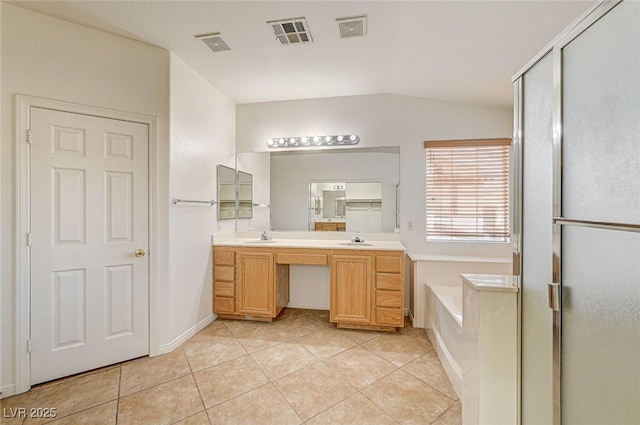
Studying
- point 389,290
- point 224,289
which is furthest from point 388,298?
point 224,289

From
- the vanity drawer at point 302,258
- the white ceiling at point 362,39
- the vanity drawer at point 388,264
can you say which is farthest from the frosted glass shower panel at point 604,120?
the vanity drawer at point 302,258

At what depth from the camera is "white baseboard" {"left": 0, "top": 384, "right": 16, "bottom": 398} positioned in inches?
70.7

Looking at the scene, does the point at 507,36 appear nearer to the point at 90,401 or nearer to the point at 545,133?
the point at 545,133

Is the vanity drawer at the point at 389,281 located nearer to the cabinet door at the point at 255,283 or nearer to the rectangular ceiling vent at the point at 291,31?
A: the cabinet door at the point at 255,283

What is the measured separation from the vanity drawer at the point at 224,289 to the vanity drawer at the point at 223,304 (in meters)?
0.04

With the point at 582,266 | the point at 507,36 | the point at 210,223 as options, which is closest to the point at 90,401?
the point at 210,223

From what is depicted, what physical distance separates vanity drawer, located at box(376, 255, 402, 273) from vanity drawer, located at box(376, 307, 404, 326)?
38 cm

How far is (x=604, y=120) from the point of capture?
0.86 metres

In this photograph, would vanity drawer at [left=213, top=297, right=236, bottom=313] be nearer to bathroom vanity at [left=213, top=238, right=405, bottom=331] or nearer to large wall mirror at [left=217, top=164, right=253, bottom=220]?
bathroom vanity at [left=213, top=238, right=405, bottom=331]

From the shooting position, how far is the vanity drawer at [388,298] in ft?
8.84

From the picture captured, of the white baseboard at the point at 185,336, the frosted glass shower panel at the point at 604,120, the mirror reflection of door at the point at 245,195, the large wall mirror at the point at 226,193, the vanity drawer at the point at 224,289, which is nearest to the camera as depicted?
the frosted glass shower panel at the point at 604,120

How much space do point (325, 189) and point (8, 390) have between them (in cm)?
305

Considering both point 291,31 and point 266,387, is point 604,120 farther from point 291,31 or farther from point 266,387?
point 266,387

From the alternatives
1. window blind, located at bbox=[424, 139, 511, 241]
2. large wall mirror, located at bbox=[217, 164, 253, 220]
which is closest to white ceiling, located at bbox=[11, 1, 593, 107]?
window blind, located at bbox=[424, 139, 511, 241]
